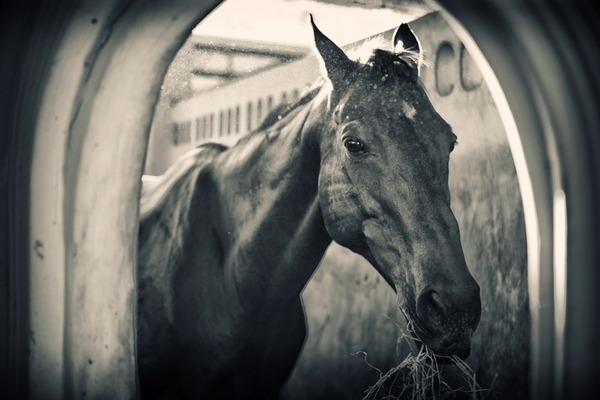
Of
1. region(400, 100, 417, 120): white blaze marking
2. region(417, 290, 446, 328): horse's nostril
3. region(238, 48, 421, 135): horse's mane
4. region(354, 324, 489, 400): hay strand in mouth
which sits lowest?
region(354, 324, 489, 400): hay strand in mouth

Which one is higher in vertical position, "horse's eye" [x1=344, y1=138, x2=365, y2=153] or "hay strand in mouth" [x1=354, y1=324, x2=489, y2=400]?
"horse's eye" [x1=344, y1=138, x2=365, y2=153]

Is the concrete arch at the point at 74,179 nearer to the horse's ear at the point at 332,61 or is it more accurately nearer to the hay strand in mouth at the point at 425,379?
the horse's ear at the point at 332,61

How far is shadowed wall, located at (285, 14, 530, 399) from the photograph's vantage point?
1.94 meters

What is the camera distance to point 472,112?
206cm

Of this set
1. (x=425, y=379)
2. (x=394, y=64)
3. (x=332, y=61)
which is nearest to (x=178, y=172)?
(x=332, y=61)

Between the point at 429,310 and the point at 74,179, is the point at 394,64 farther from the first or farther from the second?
the point at 74,179

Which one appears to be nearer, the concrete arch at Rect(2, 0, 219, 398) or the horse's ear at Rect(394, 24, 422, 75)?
the concrete arch at Rect(2, 0, 219, 398)

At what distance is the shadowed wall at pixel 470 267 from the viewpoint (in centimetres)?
194

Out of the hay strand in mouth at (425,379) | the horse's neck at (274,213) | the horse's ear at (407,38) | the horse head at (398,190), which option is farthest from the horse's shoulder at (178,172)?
the hay strand in mouth at (425,379)

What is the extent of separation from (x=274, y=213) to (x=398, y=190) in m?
0.34

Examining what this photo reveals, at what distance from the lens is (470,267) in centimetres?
207

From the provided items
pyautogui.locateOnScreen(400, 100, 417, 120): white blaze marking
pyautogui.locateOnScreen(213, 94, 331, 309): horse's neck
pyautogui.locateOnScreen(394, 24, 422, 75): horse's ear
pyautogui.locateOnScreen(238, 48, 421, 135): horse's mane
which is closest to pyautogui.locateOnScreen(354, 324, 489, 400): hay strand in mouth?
pyautogui.locateOnScreen(213, 94, 331, 309): horse's neck

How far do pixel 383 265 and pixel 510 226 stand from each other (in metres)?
0.78

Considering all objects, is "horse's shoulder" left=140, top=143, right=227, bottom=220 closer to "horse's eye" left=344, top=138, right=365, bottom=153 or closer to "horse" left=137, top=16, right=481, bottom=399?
"horse" left=137, top=16, right=481, bottom=399
